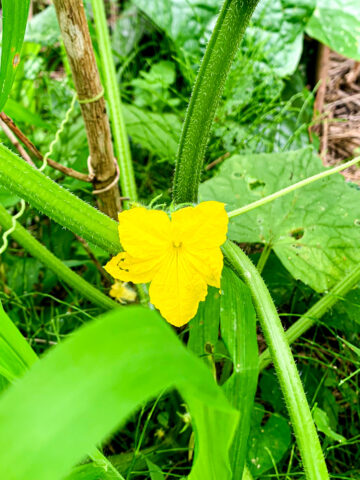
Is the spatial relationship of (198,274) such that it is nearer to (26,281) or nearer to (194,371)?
(194,371)

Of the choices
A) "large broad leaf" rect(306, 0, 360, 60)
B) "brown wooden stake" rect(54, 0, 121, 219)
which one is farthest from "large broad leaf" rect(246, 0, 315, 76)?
"brown wooden stake" rect(54, 0, 121, 219)

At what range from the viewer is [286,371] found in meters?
0.63

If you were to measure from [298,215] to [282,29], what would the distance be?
885 millimetres

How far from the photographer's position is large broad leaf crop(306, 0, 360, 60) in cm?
158

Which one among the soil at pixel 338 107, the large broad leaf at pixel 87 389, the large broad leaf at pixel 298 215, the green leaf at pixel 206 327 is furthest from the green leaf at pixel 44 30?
the large broad leaf at pixel 87 389

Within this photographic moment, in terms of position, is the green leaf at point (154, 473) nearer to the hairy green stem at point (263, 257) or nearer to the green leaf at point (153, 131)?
the hairy green stem at point (263, 257)

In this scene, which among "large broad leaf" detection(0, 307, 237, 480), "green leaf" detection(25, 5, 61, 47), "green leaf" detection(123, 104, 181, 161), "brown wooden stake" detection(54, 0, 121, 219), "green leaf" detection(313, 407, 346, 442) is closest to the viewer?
"large broad leaf" detection(0, 307, 237, 480)

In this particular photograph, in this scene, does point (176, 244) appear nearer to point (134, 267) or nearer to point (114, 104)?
point (134, 267)

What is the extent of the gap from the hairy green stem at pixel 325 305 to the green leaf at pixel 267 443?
104mm

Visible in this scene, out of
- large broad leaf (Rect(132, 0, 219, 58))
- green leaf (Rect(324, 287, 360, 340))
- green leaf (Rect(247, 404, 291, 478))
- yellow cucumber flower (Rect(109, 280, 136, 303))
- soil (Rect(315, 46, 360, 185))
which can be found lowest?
green leaf (Rect(247, 404, 291, 478))

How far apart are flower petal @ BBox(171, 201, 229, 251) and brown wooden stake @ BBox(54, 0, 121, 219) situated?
0.44 meters

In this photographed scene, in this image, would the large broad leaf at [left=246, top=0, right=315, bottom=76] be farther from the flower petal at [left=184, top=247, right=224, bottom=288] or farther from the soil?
the flower petal at [left=184, top=247, right=224, bottom=288]

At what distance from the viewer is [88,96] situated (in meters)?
0.93

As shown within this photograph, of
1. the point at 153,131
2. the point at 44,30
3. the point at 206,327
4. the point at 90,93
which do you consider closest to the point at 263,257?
the point at 206,327
